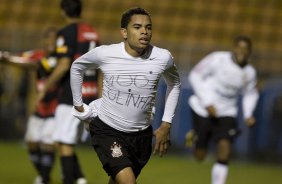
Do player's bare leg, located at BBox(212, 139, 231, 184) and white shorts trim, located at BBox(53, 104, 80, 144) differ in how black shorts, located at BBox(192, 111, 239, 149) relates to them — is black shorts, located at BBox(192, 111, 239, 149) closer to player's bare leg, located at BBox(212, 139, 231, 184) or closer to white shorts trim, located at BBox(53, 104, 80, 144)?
player's bare leg, located at BBox(212, 139, 231, 184)

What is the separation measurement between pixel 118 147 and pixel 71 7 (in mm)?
2903

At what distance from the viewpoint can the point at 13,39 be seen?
19.1m

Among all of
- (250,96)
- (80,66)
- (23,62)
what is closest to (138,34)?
(80,66)

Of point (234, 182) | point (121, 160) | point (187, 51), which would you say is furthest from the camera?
point (187, 51)

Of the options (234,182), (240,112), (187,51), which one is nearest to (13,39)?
(187,51)

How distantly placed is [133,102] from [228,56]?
441cm

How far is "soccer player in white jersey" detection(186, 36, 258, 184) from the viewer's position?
11.6 m

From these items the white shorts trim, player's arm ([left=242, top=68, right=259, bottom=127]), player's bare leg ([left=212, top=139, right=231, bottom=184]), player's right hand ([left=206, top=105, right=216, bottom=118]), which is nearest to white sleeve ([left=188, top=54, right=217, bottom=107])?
player's right hand ([left=206, top=105, right=216, bottom=118])

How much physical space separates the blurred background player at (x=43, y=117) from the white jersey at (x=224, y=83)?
77.4 inches

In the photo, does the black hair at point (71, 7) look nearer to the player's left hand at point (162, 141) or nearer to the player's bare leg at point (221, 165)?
→ the player's bare leg at point (221, 165)

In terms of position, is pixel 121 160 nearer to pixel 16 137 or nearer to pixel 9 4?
pixel 16 137

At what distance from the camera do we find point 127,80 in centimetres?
762

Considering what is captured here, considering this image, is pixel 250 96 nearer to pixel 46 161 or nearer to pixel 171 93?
pixel 46 161

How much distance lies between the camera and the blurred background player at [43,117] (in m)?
11.5
